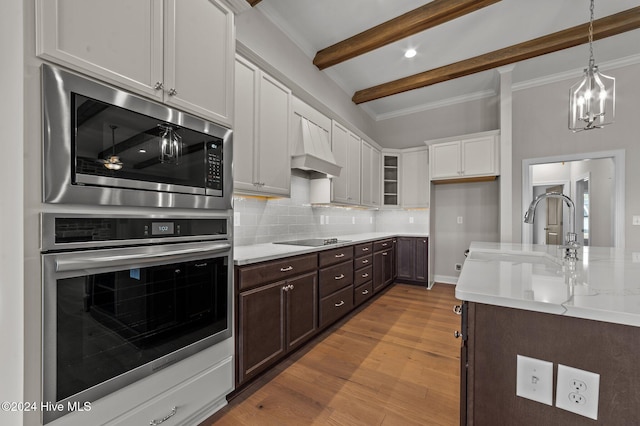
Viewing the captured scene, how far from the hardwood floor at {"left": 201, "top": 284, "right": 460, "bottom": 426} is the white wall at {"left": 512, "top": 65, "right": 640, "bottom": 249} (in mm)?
2819

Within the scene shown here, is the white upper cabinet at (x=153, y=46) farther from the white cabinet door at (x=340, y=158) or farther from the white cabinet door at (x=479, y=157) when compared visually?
the white cabinet door at (x=479, y=157)

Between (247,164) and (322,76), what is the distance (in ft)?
7.68

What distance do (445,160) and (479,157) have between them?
481 millimetres

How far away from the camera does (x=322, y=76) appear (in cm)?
382

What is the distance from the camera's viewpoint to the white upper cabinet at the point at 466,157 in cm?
406

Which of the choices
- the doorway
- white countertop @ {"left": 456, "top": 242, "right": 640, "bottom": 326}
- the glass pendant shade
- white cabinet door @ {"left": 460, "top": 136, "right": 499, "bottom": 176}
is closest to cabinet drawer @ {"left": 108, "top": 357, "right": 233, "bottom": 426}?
white countertop @ {"left": 456, "top": 242, "right": 640, "bottom": 326}

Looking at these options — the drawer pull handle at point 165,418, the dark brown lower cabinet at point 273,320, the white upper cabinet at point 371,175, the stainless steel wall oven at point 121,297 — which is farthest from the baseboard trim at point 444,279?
the drawer pull handle at point 165,418

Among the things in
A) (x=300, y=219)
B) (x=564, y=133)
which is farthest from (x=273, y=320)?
(x=564, y=133)

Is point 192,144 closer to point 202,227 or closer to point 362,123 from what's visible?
point 202,227

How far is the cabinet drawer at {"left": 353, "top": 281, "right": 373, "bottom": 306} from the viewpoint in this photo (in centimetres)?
333

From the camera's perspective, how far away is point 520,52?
10.9 feet

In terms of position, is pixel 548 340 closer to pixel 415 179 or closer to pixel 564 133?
pixel 415 179

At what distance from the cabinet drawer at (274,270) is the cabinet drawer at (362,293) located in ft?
3.47

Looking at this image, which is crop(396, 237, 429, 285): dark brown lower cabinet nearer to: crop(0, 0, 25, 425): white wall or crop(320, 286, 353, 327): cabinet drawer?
crop(320, 286, 353, 327): cabinet drawer
